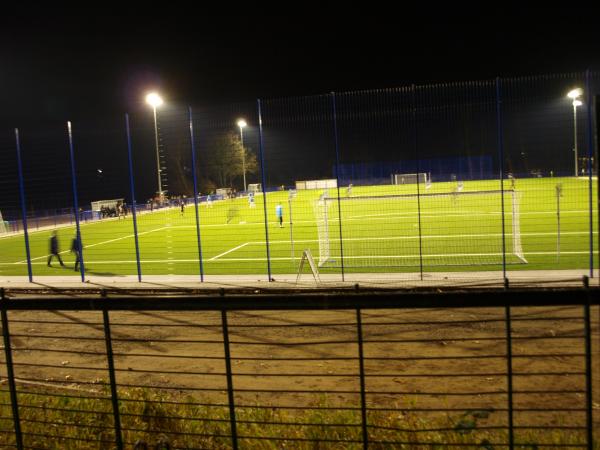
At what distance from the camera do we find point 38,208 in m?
38.7

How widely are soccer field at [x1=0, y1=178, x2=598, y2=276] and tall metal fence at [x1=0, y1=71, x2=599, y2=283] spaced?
0.09 meters

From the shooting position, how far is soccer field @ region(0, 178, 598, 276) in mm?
15180

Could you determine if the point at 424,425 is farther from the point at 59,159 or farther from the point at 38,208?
the point at 38,208

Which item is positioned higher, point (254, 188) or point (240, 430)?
point (254, 188)

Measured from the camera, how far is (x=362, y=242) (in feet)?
67.5

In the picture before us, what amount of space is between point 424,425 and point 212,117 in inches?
472

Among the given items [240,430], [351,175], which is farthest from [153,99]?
[240,430]

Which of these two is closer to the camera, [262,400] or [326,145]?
[262,400]

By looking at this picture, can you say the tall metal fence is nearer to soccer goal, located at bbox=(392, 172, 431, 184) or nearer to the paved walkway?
the paved walkway

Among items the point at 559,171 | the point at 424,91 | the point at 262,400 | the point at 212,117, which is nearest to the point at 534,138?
the point at 559,171

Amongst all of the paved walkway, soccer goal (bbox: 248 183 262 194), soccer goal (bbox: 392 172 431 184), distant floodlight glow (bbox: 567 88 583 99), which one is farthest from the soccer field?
distant floodlight glow (bbox: 567 88 583 99)

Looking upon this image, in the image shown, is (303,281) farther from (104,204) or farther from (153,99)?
(104,204)

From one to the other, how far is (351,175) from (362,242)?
768 centimetres

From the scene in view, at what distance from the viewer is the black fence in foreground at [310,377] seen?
2.51 m
